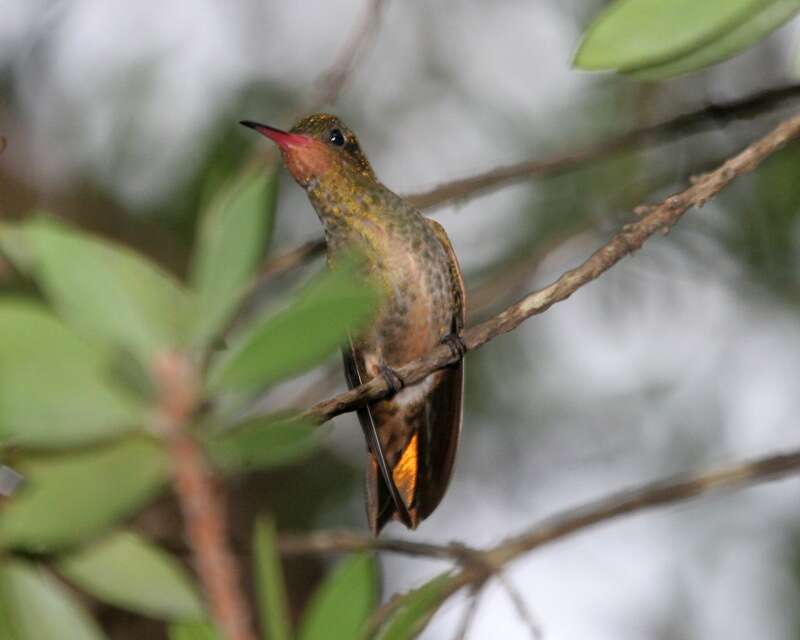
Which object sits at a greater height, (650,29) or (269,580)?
(650,29)

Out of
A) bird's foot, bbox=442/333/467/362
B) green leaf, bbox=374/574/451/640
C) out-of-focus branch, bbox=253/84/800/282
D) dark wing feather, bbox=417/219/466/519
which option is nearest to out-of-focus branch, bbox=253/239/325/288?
out-of-focus branch, bbox=253/84/800/282

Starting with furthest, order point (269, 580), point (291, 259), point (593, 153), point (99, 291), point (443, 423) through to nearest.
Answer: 1. point (443, 423)
2. point (291, 259)
3. point (593, 153)
4. point (269, 580)
5. point (99, 291)

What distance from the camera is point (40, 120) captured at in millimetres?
4363

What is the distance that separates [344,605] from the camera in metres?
1.02

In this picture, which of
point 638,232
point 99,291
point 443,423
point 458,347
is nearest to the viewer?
point 99,291

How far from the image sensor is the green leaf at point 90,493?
0.75m

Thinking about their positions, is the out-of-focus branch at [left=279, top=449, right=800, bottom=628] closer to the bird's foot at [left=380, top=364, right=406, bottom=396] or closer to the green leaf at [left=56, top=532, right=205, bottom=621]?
the bird's foot at [left=380, top=364, right=406, bottom=396]

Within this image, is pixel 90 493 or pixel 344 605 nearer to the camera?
pixel 90 493

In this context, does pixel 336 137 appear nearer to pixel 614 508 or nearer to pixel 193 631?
pixel 614 508

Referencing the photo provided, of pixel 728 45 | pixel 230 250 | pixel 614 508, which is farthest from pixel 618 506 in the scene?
pixel 230 250

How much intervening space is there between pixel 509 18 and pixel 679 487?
3.14 metres

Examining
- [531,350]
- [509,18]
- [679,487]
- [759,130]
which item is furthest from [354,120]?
[679,487]

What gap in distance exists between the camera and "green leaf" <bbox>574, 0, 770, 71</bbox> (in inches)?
48.2

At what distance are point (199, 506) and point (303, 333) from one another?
0.14 metres
